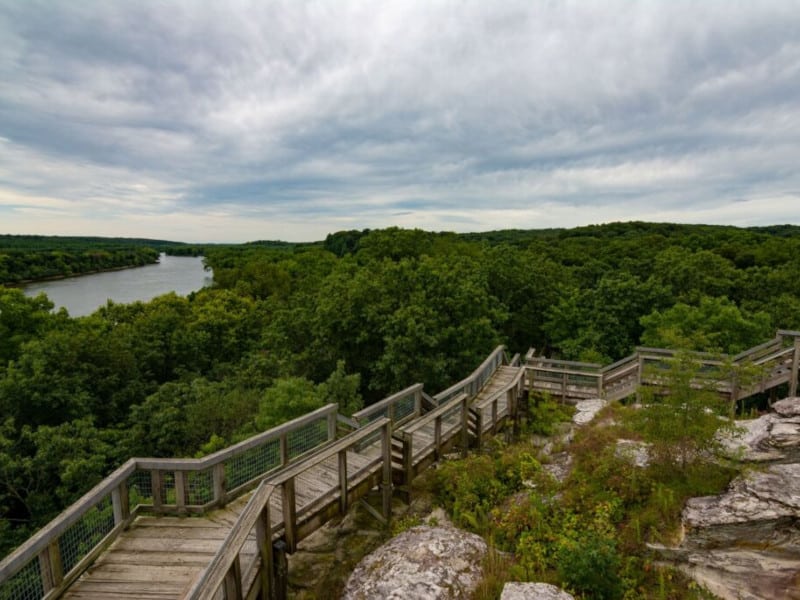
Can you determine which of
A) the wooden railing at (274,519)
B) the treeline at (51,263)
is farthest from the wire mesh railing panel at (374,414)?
the treeline at (51,263)

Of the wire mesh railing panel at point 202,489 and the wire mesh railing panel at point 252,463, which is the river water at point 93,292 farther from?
the wire mesh railing panel at point 252,463

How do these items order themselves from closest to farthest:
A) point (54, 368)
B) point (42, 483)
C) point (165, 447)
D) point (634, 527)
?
point (634, 527)
point (42, 483)
point (165, 447)
point (54, 368)

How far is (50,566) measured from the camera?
4.28 meters

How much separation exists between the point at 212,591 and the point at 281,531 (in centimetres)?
218

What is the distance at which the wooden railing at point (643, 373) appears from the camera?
11953mm

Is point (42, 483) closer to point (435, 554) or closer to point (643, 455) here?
point (435, 554)

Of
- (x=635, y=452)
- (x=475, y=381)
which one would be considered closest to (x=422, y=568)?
(x=635, y=452)

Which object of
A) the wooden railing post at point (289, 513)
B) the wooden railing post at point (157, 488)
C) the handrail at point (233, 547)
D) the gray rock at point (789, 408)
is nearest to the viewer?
the handrail at point (233, 547)

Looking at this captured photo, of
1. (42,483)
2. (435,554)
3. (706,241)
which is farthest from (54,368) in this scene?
(706,241)

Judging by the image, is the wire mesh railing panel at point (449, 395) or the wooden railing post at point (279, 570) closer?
the wooden railing post at point (279, 570)

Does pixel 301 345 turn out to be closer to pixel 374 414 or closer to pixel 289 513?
pixel 374 414

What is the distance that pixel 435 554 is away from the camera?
5922mm

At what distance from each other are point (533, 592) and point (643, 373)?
7.85m

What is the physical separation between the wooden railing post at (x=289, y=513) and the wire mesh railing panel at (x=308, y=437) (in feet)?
6.23
